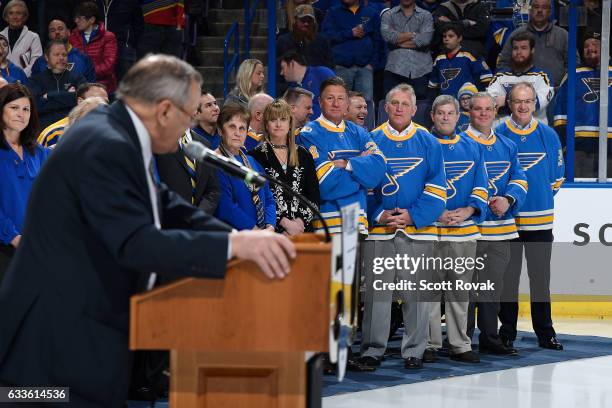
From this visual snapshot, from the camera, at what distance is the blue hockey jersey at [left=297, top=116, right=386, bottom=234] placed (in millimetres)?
6973

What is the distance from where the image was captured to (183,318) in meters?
→ 2.73

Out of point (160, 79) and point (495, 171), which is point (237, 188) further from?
point (160, 79)

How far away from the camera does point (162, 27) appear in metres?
10.5

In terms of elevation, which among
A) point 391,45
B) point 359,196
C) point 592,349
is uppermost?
point 391,45

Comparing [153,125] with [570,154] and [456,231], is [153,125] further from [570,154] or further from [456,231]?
[570,154]

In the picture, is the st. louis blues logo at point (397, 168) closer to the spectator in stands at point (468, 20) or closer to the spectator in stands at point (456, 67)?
the spectator in stands at point (456, 67)

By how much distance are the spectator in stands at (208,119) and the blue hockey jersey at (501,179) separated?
6.48 feet

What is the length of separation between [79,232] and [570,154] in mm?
7754

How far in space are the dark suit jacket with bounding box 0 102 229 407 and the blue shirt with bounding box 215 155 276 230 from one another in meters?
3.45

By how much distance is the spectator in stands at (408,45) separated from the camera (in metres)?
10.7

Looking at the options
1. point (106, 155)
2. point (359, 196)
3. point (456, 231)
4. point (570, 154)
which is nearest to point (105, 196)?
point (106, 155)

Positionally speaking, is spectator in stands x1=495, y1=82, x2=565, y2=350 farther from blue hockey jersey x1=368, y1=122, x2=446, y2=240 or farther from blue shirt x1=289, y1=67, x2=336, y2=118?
blue shirt x1=289, y1=67, x2=336, y2=118

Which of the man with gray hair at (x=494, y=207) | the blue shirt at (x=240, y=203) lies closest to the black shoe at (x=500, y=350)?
the man with gray hair at (x=494, y=207)

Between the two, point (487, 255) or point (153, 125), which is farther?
point (487, 255)
